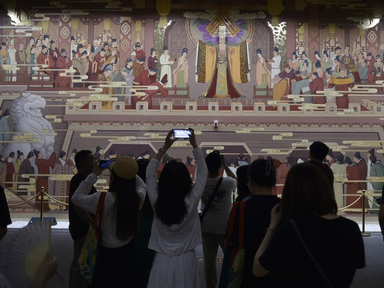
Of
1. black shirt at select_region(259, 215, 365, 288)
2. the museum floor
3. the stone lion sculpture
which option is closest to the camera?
black shirt at select_region(259, 215, 365, 288)

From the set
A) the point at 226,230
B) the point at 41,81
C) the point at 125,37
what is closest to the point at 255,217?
the point at 226,230

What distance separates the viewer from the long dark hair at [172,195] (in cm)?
297

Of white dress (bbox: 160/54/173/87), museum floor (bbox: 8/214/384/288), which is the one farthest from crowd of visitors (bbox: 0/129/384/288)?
white dress (bbox: 160/54/173/87)

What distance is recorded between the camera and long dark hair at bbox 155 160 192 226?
2.97 m

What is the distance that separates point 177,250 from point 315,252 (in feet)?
4.29

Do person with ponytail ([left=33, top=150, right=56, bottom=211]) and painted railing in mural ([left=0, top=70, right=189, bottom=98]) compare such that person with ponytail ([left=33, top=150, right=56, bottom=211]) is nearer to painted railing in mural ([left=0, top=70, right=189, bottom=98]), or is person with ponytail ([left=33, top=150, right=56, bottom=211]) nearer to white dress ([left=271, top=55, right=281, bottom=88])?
painted railing in mural ([left=0, top=70, right=189, bottom=98])

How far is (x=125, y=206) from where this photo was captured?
122 inches

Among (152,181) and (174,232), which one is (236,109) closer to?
(152,181)

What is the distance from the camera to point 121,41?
36.4ft

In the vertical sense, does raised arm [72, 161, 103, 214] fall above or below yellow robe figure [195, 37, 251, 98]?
below

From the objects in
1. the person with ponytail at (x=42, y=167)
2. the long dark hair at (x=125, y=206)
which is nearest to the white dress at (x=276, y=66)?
the person with ponytail at (x=42, y=167)

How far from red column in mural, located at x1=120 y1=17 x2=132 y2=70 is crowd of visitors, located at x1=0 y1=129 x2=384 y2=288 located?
7.38 meters

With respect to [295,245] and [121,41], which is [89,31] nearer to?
[121,41]

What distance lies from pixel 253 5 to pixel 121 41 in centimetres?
368
